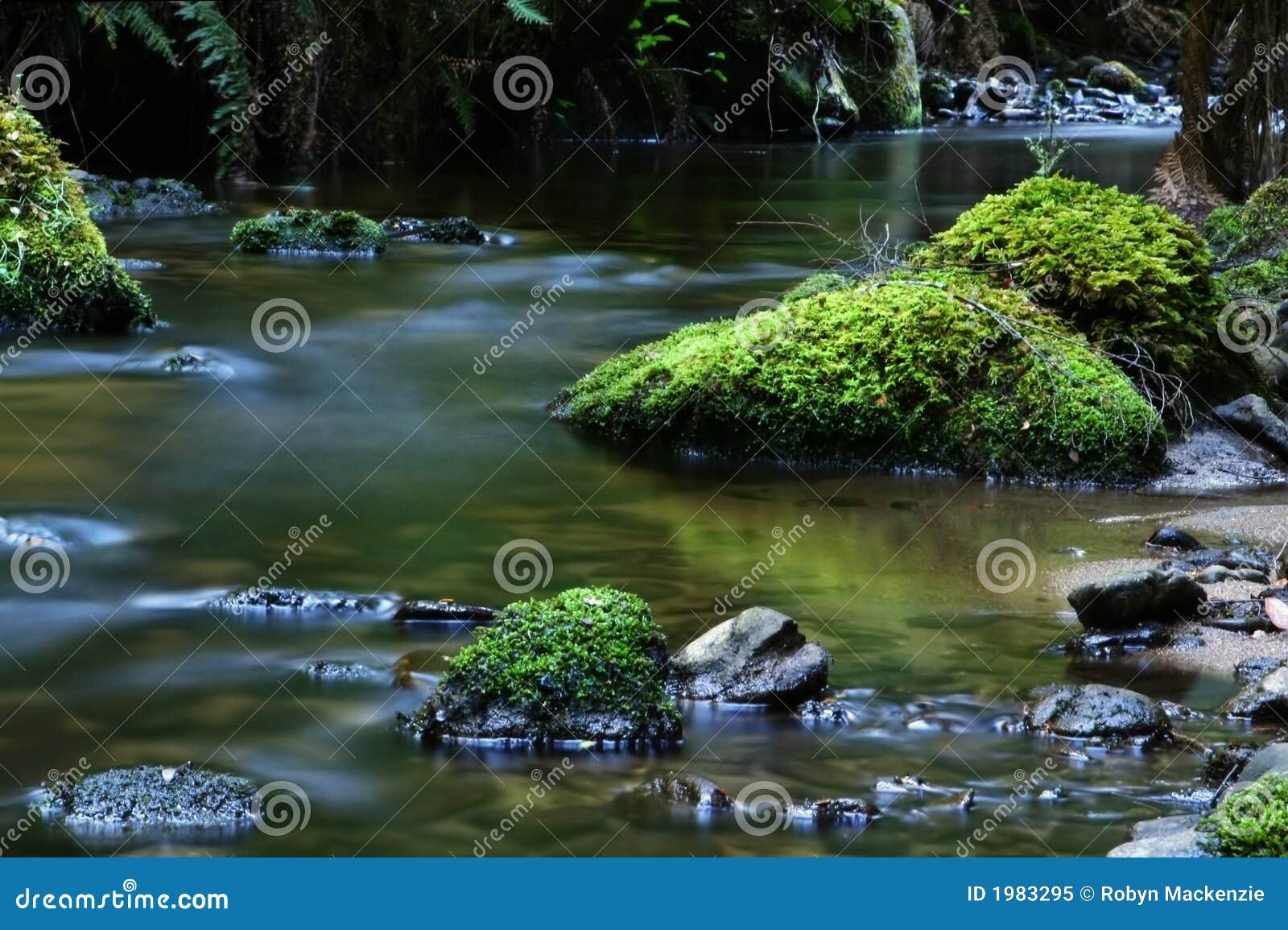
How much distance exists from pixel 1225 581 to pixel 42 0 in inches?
515

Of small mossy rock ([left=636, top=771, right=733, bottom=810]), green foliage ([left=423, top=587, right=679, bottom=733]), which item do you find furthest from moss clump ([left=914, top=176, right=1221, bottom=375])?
small mossy rock ([left=636, top=771, right=733, bottom=810])

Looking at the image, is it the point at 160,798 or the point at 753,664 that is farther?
the point at 753,664

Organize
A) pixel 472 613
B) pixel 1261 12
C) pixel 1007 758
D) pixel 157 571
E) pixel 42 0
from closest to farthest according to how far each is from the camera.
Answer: pixel 1007 758 < pixel 472 613 < pixel 157 571 < pixel 1261 12 < pixel 42 0

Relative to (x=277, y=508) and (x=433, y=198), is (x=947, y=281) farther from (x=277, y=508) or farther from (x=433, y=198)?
(x=433, y=198)

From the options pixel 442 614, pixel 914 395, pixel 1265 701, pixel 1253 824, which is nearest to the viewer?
pixel 1253 824

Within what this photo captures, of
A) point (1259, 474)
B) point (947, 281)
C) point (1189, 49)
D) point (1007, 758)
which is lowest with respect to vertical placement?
point (1007, 758)

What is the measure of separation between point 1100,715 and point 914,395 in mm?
3005

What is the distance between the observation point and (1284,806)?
306 cm

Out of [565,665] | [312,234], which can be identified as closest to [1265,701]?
[565,665]

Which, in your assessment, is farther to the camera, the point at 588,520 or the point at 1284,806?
the point at 588,520

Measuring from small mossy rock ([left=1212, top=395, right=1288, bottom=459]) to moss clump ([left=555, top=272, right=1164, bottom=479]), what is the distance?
63cm

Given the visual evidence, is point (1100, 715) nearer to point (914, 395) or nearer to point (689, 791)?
point (689, 791)

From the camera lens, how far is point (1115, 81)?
88.9 ft

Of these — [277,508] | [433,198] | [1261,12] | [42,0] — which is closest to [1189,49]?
[1261,12]
